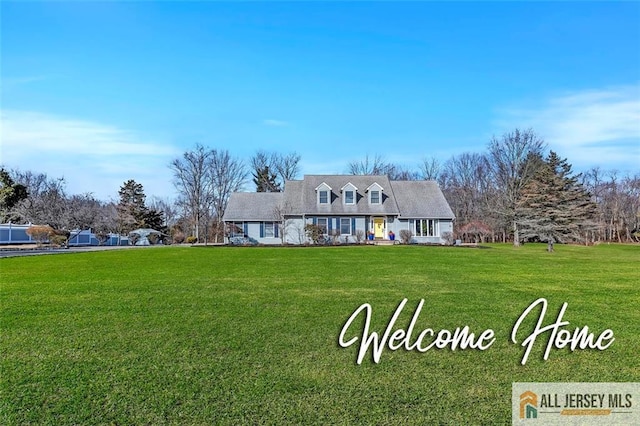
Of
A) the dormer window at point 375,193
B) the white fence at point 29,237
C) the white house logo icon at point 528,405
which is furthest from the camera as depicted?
the dormer window at point 375,193

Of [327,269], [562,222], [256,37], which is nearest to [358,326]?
[327,269]

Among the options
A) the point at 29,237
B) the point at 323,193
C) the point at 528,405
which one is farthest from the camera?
the point at 323,193

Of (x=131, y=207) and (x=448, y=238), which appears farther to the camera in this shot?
(x=131, y=207)

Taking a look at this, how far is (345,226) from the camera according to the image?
34688 millimetres

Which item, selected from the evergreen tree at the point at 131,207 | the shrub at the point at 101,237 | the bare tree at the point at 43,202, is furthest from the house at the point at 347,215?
the bare tree at the point at 43,202

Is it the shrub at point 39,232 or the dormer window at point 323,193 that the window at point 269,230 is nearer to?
the dormer window at point 323,193

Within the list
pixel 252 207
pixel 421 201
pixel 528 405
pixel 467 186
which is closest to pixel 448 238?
pixel 421 201

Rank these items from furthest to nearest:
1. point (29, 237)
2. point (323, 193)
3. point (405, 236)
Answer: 1. point (323, 193)
2. point (29, 237)
3. point (405, 236)

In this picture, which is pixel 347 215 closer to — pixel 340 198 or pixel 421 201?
pixel 340 198

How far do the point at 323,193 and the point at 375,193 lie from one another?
12.9 feet

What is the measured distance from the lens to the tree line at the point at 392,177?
127 feet

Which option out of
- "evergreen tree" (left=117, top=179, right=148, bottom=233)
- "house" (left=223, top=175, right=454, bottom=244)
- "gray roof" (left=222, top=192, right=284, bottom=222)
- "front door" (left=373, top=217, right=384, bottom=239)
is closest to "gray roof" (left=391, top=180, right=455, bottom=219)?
"house" (left=223, top=175, right=454, bottom=244)

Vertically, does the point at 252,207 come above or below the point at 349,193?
→ below

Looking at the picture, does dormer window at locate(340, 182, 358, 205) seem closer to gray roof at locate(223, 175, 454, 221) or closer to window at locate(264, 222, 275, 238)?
gray roof at locate(223, 175, 454, 221)
